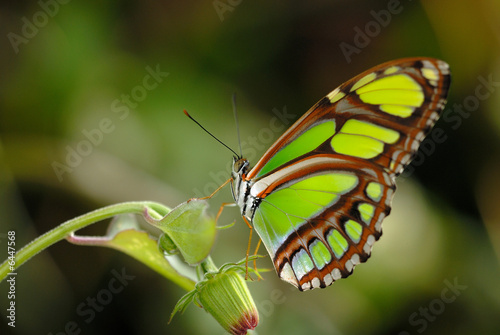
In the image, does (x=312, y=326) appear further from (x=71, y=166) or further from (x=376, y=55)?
(x=376, y=55)

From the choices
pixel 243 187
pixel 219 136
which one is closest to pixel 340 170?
pixel 243 187

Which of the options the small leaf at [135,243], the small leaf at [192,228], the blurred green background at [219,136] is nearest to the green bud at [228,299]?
the small leaf at [135,243]

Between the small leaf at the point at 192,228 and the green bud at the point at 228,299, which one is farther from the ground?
the small leaf at the point at 192,228

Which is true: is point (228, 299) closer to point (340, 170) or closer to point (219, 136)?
point (340, 170)

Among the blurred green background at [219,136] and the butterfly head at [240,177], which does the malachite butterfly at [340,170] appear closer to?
the butterfly head at [240,177]

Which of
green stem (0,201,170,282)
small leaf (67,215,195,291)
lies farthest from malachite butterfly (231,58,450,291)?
green stem (0,201,170,282)

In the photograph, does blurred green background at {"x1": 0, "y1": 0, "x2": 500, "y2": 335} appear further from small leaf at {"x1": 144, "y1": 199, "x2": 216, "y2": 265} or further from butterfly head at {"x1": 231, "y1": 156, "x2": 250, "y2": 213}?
small leaf at {"x1": 144, "y1": 199, "x2": 216, "y2": 265}

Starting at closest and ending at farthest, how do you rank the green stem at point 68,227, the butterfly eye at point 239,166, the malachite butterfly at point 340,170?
the green stem at point 68,227 < the malachite butterfly at point 340,170 < the butterfly eye at point 239,166
